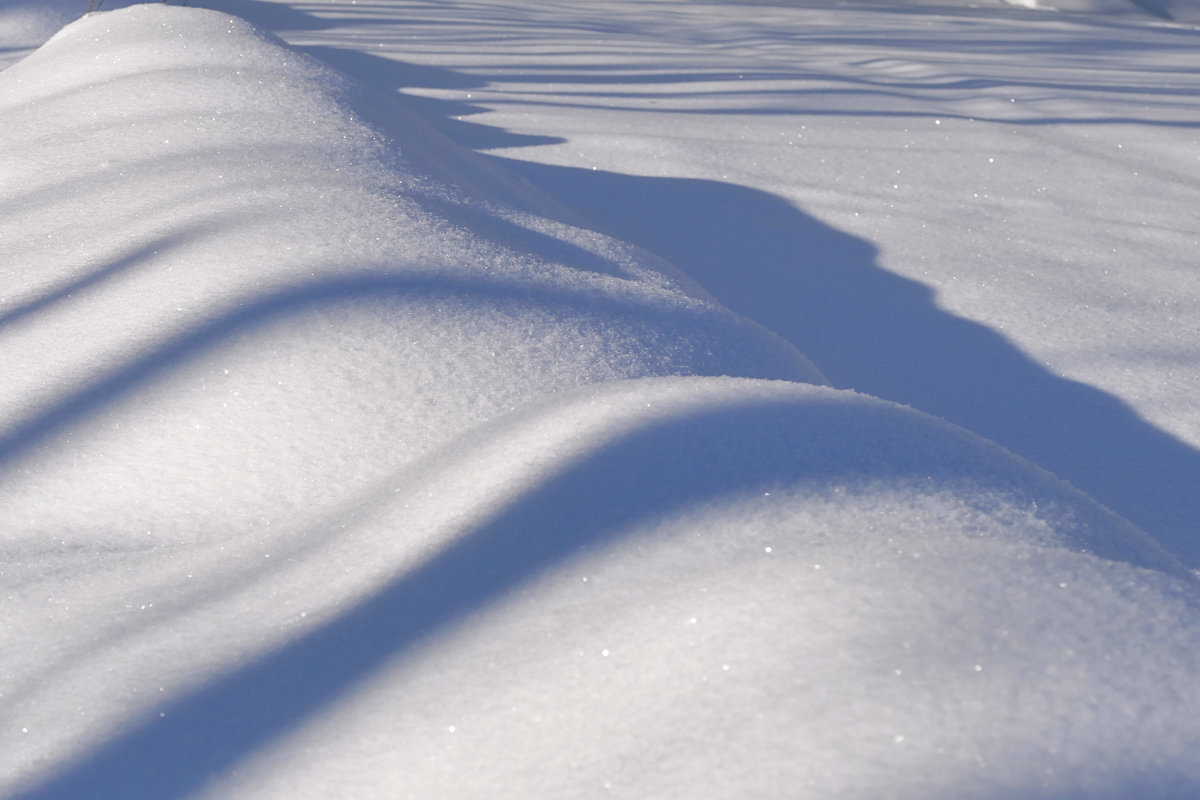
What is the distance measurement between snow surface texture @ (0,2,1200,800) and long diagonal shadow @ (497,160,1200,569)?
8.2 inches

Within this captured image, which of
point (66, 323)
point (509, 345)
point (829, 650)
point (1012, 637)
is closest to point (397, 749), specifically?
point (829, 650)

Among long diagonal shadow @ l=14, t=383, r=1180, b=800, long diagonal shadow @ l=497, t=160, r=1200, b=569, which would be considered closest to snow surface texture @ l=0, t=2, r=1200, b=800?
long diagonal shadow @ l=14, t=383, r=1180, b=800

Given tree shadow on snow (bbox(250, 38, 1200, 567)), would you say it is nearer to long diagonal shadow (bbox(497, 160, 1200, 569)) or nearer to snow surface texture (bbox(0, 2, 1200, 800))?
long diagonal shadow (bbox(497, 160, 1200, 569))

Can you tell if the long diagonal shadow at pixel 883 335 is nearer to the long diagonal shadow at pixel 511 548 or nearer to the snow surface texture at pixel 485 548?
the snow surface texture at pixel 485 548

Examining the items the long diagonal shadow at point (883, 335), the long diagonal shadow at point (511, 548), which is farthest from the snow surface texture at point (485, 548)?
the long diagonal shadow at point (883, 335)

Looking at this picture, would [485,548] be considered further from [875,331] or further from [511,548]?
[875,331]

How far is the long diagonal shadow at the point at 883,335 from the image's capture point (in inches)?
46.6

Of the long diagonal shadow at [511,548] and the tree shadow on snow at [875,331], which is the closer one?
the long diagonal shadow at [511,548]

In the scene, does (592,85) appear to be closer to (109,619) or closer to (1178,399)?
(1178,399)

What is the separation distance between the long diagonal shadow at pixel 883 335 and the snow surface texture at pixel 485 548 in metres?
0.21

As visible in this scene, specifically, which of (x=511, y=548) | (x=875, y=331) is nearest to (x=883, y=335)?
(x=875, y=331)

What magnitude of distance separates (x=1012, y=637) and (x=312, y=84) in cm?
162

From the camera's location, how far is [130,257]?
1.27 m

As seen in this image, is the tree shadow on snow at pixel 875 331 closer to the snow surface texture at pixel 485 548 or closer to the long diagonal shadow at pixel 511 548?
the snow surface texture at pixel 485 548
